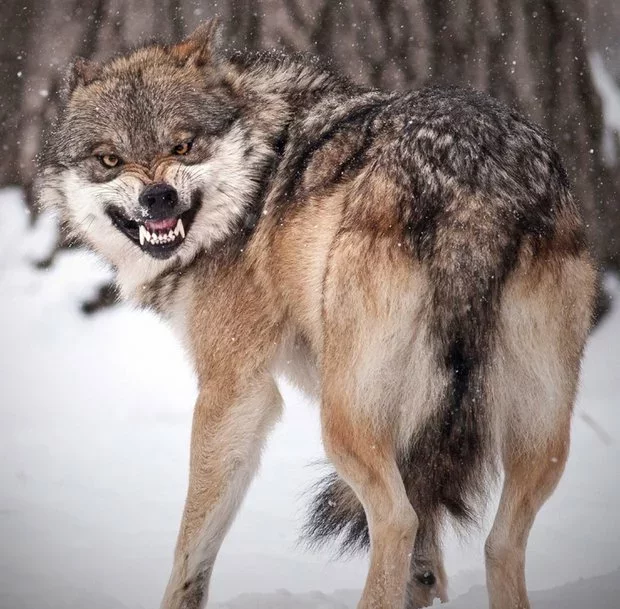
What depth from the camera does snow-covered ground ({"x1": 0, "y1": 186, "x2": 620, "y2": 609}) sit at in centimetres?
443

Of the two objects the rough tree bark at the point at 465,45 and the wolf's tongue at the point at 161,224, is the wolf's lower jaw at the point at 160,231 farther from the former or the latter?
the rough tree bark at the point at 465,45

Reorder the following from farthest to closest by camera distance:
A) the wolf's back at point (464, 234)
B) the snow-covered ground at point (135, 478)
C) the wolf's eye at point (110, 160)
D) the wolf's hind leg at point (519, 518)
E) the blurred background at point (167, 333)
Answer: the blurred background at point (167, 333), the snow-covered ground at point (135, 478), the wolf's eye at point (110, 160), the wolf's hind leg at point (519, 518), the wolf's back at point (464, 234)

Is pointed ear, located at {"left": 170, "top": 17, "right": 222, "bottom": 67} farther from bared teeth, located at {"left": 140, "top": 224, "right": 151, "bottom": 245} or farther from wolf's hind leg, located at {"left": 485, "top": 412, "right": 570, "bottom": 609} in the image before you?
wolf's hind leg, located at {"left": 485, "top": 412, "right": 570, "bottom": 609}

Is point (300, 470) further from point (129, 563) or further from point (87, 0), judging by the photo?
point (87, 0)

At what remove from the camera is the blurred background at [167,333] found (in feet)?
16.6

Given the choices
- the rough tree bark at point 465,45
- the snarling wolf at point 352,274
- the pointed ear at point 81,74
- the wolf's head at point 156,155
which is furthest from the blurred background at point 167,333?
the pointed ear at point 81,74

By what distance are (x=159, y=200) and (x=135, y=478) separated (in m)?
2.56

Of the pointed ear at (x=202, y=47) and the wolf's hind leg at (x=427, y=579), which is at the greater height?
the pointed ear at (x=202, y=47)

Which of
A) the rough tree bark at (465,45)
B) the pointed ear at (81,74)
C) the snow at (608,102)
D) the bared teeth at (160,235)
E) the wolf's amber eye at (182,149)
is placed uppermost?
the pointed ear at (81,74)

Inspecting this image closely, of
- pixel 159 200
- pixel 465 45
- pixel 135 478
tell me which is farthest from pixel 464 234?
pixel 465 45

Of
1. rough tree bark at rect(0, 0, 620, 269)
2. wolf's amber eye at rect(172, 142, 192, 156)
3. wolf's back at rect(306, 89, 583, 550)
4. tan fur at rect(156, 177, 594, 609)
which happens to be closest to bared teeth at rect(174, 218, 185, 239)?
wolf's amber eye at rect(172, 142, 192, 156)

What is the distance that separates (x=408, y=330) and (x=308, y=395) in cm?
111

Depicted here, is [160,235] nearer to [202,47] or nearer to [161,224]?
[161,224]

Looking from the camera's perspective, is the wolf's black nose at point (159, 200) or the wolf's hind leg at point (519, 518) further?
the wolf's black nose at point (159, 200)
